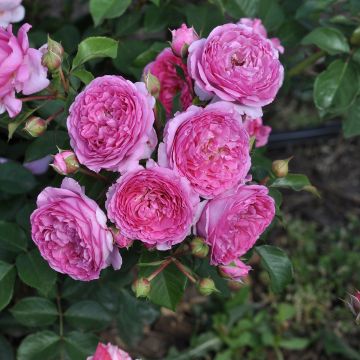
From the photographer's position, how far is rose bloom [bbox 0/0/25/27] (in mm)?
1135

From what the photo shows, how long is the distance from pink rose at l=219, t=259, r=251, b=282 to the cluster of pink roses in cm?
3

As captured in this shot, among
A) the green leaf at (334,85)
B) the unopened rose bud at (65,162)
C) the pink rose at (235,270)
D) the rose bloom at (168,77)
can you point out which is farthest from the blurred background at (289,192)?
the unopened rose bud at (65,162)

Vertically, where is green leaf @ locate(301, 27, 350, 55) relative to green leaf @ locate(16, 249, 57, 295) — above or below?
above

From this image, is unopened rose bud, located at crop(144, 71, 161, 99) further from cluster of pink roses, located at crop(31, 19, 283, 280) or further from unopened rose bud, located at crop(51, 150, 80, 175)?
unopened rose bud, located at crop(51, 150, 80, 175)

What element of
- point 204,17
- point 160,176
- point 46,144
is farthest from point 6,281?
point 204,17

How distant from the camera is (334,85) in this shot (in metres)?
1.39

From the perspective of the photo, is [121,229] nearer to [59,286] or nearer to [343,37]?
[59,286]

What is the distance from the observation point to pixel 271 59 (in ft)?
3.37

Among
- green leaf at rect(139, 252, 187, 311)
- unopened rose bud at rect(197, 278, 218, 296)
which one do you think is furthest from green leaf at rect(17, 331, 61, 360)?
unopened rose bud at rect(197, 278, 218, 296)

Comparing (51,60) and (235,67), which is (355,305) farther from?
(51,60)

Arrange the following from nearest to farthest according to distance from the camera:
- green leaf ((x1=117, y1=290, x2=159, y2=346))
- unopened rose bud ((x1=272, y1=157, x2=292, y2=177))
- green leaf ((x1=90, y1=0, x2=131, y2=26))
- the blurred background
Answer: unopened rose bud ((x1=272, y1=157, x2=292, y2=177)), green leaf ((x1=90, y1=0, x2=131, y2=26)), the blurred background, green leaf ((x1=117, y1=290, x2=159, y2=346))

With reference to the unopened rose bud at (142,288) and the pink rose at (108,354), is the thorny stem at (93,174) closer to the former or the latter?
the unopened rose bud at (142,288)

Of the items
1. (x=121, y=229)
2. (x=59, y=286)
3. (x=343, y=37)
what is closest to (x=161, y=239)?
(x=121, y=229)

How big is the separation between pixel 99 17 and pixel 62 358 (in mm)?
764
